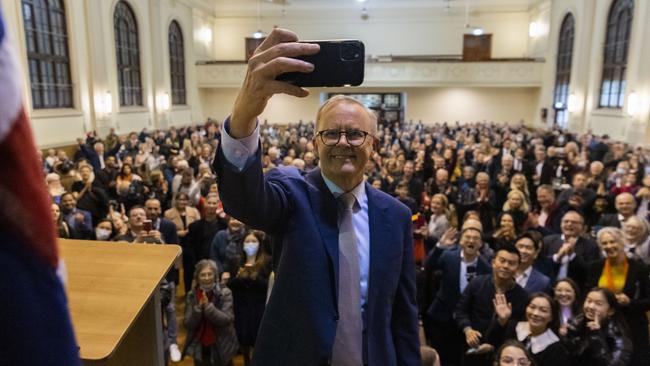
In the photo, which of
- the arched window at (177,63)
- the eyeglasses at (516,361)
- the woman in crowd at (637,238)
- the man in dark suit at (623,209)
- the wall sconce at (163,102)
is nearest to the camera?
the eyeglasses at (516,361)

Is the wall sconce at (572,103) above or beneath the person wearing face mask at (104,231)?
above

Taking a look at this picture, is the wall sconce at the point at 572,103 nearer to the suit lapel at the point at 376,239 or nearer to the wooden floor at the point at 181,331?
the wooden floor at the point at 181,331

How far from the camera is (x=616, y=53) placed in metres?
14.8

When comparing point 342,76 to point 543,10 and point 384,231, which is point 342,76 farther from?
point 543,10

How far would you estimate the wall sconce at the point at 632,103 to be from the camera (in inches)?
514

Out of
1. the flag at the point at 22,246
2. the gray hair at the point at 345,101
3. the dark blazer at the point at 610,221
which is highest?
the gray hair at the point at 345,101

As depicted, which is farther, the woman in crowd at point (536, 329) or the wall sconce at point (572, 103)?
the wall sconce at point (572, 103)

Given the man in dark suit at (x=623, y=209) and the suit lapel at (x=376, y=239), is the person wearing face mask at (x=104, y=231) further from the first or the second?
the man in dark suit at (x=623, y=209)

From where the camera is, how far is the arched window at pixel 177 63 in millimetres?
19953

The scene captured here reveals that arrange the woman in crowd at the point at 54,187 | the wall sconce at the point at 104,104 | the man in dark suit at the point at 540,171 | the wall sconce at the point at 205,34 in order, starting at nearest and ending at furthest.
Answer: the woman in crowd at the point at 54,187 → the man in dark suit at the point at 540,171 → the wall sconce at the point at 104,104 → the wall sconce at the point at 205,34

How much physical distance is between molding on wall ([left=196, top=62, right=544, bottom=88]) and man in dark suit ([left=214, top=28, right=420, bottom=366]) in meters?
20.4

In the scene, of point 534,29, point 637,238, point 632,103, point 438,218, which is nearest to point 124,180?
point 438,218

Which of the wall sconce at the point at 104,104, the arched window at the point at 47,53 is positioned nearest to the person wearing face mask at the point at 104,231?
the arched window at the point at 47,53

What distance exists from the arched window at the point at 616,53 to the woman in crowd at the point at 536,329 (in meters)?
13.6
